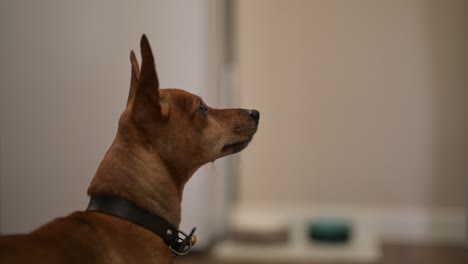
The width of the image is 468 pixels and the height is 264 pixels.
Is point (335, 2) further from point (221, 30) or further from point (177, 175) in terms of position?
point (177, 175)

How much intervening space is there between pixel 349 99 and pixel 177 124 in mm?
2137

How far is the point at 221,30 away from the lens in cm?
206

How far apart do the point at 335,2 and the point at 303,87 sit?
54 cm

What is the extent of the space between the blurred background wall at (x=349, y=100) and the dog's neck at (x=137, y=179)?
74.0 inches

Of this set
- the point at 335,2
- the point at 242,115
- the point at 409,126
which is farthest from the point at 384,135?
the point at 242,115

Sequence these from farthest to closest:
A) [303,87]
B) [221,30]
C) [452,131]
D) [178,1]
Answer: [303,87]
[452,131]
[221,30]
[178,1]

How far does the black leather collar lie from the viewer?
33.0 inches

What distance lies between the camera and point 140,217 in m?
0.85

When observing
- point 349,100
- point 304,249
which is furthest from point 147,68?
point 349,100

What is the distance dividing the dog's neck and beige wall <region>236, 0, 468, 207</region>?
193cm

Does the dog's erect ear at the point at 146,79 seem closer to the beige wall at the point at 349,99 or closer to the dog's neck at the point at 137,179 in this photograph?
the dog's neck at the point at 137,179

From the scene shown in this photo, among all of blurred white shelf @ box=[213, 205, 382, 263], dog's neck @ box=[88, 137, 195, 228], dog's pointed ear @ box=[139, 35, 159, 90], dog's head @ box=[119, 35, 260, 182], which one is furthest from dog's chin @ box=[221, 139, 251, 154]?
blurred white shelf @ box=[213, 205, 382, 263]

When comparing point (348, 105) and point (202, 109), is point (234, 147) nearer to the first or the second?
point (202, 109)

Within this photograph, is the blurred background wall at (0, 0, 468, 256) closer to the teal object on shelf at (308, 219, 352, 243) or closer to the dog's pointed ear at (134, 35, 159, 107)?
the teal object on shelf at (308, 219, 352, 243)
